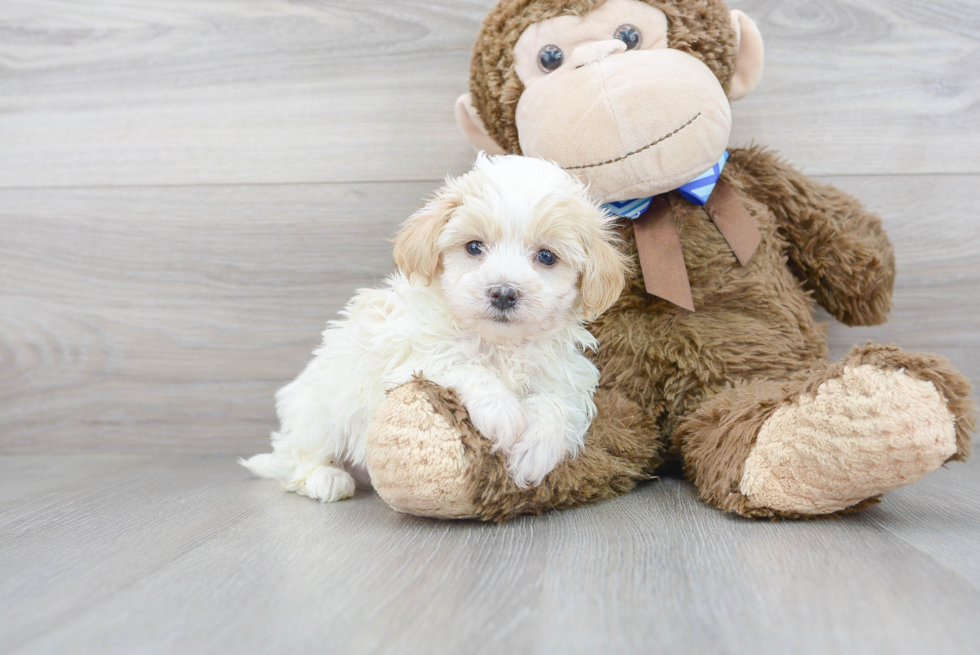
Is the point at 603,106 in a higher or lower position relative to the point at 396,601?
higher

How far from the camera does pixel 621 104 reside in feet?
3.10

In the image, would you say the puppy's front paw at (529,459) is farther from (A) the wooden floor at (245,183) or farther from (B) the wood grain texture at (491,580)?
(A) the wooden floor at (245,183)

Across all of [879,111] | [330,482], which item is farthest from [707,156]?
[330,482]

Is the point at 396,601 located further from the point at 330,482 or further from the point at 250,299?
the point at 250,299

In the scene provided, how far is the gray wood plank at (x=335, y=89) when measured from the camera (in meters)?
1.30

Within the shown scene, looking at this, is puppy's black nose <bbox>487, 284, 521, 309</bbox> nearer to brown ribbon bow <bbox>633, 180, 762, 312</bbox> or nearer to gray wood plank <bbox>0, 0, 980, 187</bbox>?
brown ribbon bow <bbox>633, 180, 762, 312</bbox>

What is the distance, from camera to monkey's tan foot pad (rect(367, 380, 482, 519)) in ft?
2.64

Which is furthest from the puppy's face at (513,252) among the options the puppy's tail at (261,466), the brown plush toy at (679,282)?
the puppy's tail at (261,466)

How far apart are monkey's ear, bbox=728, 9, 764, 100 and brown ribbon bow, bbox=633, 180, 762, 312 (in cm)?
16

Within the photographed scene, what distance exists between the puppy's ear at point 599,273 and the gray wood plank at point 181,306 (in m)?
0.55

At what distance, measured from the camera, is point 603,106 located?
95 centimetres

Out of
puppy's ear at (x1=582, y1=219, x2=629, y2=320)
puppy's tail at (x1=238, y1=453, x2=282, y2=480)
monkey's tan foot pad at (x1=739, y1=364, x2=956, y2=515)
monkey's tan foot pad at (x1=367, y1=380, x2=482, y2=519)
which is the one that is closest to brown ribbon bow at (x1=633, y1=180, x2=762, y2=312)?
puppy's ear at (x1=582, y1=219, x2=629, y2=320)

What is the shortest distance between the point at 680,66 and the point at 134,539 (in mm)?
925

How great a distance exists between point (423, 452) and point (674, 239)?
19.4 inches
